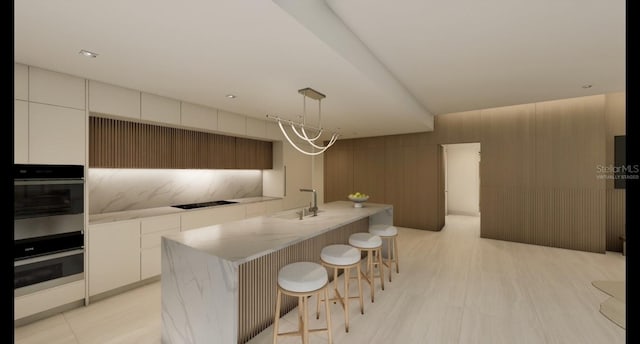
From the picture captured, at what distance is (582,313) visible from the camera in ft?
8.50

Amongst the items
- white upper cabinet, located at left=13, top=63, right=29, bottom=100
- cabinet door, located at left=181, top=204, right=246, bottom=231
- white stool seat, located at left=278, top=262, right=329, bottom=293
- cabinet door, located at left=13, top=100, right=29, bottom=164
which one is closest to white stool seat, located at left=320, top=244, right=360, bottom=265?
white stool seat, located at left=278, top=262, right=329, bottom=293

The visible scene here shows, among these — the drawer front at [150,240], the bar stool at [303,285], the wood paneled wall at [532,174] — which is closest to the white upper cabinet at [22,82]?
the drawer front at [150,240]

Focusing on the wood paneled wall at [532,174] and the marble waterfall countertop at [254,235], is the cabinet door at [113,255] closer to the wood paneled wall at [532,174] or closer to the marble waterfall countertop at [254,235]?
the marble waterfall countertop at [254,235]

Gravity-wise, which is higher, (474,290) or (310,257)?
(310,257)

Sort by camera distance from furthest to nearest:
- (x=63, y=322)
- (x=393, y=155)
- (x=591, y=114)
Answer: (x=393, y=155), (x=591, y=114), (x=63, y=322)

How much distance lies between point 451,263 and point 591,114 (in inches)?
139

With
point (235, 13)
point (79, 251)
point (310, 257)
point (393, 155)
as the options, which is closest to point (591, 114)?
point (393, 155)

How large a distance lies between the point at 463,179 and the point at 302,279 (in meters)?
8.10

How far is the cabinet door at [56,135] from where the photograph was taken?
246 centimetres

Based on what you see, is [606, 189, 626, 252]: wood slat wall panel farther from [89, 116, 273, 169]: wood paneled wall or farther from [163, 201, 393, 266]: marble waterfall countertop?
[89, 116, 273, 169]: wood paneled wall

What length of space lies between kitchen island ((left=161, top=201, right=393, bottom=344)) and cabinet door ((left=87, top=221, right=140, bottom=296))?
1.31 m

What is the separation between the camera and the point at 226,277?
1.72 m

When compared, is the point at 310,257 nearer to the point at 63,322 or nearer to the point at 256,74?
the point at 256,74

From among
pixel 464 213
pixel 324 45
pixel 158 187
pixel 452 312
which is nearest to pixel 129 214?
pixel 158 187
